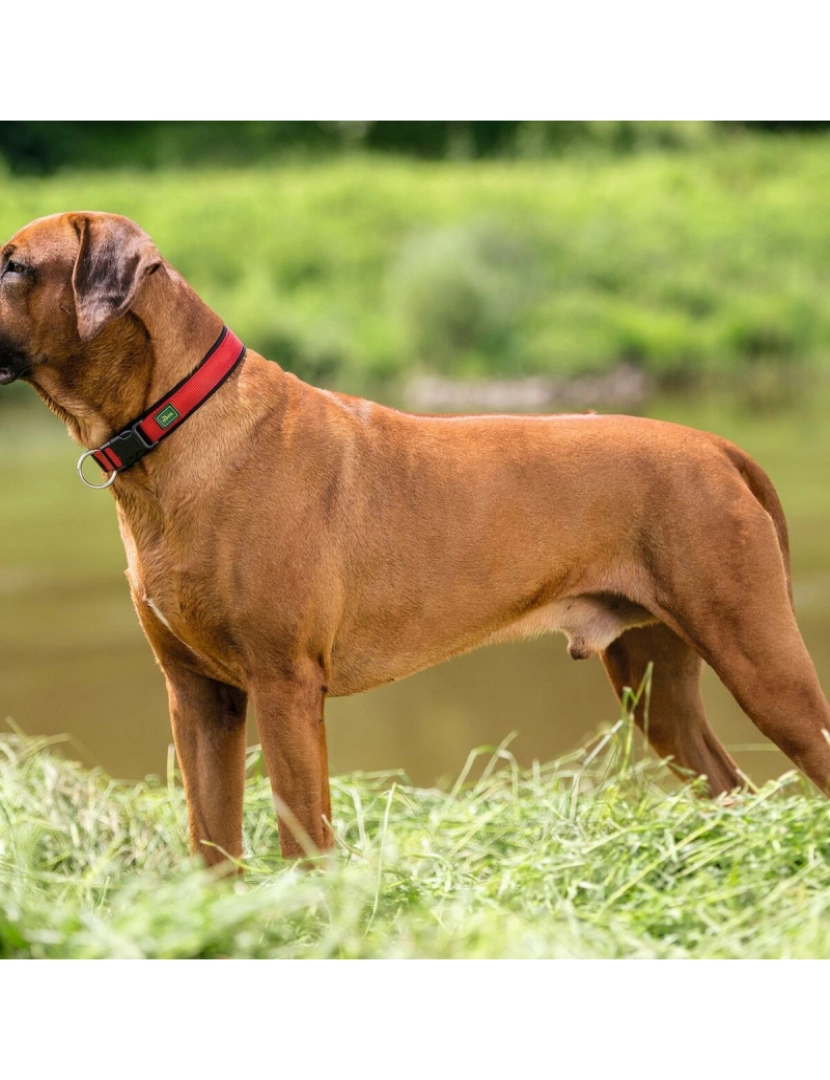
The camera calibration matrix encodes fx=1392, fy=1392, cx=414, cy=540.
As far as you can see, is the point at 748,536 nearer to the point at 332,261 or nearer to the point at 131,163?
the point at 332,261

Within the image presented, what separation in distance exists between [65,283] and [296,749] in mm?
1136

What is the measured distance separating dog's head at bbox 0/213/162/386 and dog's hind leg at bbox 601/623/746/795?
175cm

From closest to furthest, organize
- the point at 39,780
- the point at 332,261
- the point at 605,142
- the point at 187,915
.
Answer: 1. the point at 187,915
2. the point at 39,780
3. the point at 332,261
4. the point at 605,142

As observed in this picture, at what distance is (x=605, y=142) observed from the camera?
17281 millimetres

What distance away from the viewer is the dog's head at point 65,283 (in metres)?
2.95

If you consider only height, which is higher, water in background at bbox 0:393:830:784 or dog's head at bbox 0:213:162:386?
dog's head at bbox 0:213:162:386

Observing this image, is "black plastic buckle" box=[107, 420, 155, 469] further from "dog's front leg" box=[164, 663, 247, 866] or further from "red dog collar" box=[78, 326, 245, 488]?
"dog's front leg" box=[164, 663, 247, 866]

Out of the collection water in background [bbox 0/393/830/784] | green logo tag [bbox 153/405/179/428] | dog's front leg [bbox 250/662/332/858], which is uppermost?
green logo tag [bbox 153/405/179/428]

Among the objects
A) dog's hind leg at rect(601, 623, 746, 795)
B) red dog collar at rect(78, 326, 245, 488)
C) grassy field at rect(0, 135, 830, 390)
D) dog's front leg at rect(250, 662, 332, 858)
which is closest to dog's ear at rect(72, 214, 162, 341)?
red dog collar at rect(78, 326, 245, 488)

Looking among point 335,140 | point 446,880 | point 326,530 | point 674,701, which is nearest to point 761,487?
point 674,701

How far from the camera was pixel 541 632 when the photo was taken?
11.7ft

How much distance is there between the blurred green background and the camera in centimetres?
1367

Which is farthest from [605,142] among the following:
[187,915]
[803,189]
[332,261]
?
[187,915]

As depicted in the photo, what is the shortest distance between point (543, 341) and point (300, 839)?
1164 cm
